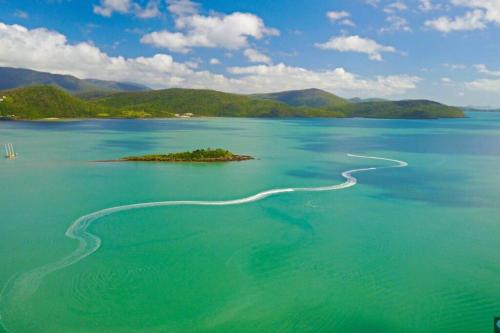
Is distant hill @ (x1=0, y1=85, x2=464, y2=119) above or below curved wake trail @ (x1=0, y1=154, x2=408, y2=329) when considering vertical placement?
Result: above

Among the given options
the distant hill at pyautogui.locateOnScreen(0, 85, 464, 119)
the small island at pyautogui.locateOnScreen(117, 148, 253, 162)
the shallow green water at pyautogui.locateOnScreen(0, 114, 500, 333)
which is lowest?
the shallow green water at pyautogui.locateOnScreen(0, 114, 500, 333)

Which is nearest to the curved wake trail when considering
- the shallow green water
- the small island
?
the shallow green water

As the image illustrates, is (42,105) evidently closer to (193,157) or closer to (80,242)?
(193,157)

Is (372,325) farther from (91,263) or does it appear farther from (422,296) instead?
(91,263)

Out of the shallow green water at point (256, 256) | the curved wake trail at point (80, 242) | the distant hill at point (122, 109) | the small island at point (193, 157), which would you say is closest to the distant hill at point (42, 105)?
the distant hill at point (122, 109)

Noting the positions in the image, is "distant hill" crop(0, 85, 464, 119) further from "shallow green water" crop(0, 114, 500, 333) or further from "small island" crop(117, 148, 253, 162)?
"shallow green water" crop(0, 114, 500, 333)

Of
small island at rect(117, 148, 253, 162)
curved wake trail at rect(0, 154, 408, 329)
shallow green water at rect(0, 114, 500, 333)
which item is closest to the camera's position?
shallow green water at rect(0, 114, 500, 333)

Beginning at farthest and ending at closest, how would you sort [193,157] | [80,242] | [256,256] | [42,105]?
[42,105] → [193,157] → [80,242] → [256,256]

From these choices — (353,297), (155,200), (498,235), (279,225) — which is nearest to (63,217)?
(155,200)

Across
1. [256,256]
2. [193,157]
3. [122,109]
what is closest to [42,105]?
[122,109]
